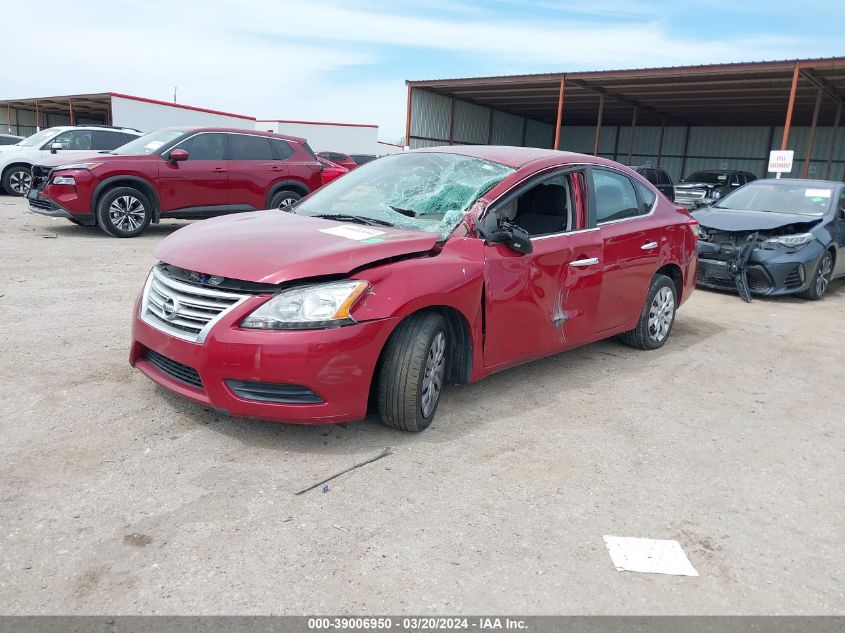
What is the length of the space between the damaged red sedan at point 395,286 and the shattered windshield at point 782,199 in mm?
5028

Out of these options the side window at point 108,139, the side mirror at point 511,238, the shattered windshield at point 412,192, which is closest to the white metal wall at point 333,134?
the side window at point 108,139

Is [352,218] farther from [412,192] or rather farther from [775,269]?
[775,269]

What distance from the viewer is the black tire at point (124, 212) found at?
970 cm

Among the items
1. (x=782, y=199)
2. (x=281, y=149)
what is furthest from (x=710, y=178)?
(x=281, y=149)

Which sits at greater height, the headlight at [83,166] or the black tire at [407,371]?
the headlight at [83,166]

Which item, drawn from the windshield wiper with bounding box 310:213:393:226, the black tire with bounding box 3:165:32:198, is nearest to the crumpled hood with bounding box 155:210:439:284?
the windshield wiper with bounding box 310:213:393:226

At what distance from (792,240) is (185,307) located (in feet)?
24.9

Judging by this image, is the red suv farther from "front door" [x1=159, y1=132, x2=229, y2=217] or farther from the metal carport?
the metal carport

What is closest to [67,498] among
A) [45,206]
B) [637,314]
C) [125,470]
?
[125,470]

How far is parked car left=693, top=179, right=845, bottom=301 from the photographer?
8.21 metres

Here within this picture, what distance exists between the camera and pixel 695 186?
2103 cm

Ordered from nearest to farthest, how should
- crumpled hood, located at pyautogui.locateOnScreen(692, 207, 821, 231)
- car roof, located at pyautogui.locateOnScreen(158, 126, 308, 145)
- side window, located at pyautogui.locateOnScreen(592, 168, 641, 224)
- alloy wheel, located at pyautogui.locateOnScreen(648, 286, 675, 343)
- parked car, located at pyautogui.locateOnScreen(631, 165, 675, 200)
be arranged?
side window, located at pyautogui.locateOnScreen(592, 168, 641, 224), alloy wheel, located at pyautogui.locateOnScreen(648, 286, 675, 343), crumpled hood, located at pyautogui.locateOnScreen(692, 207, 821, 231), car roof, located at pyautogui.locateOnScreen(158, 126, 308, 145), parked car, located at pyautogui.locateOnScreen(631, 165, 675, 200)

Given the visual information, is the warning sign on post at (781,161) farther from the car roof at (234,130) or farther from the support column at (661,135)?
the support column at (661,135)

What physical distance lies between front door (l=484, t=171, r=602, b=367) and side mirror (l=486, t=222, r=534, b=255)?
2.0 inches
